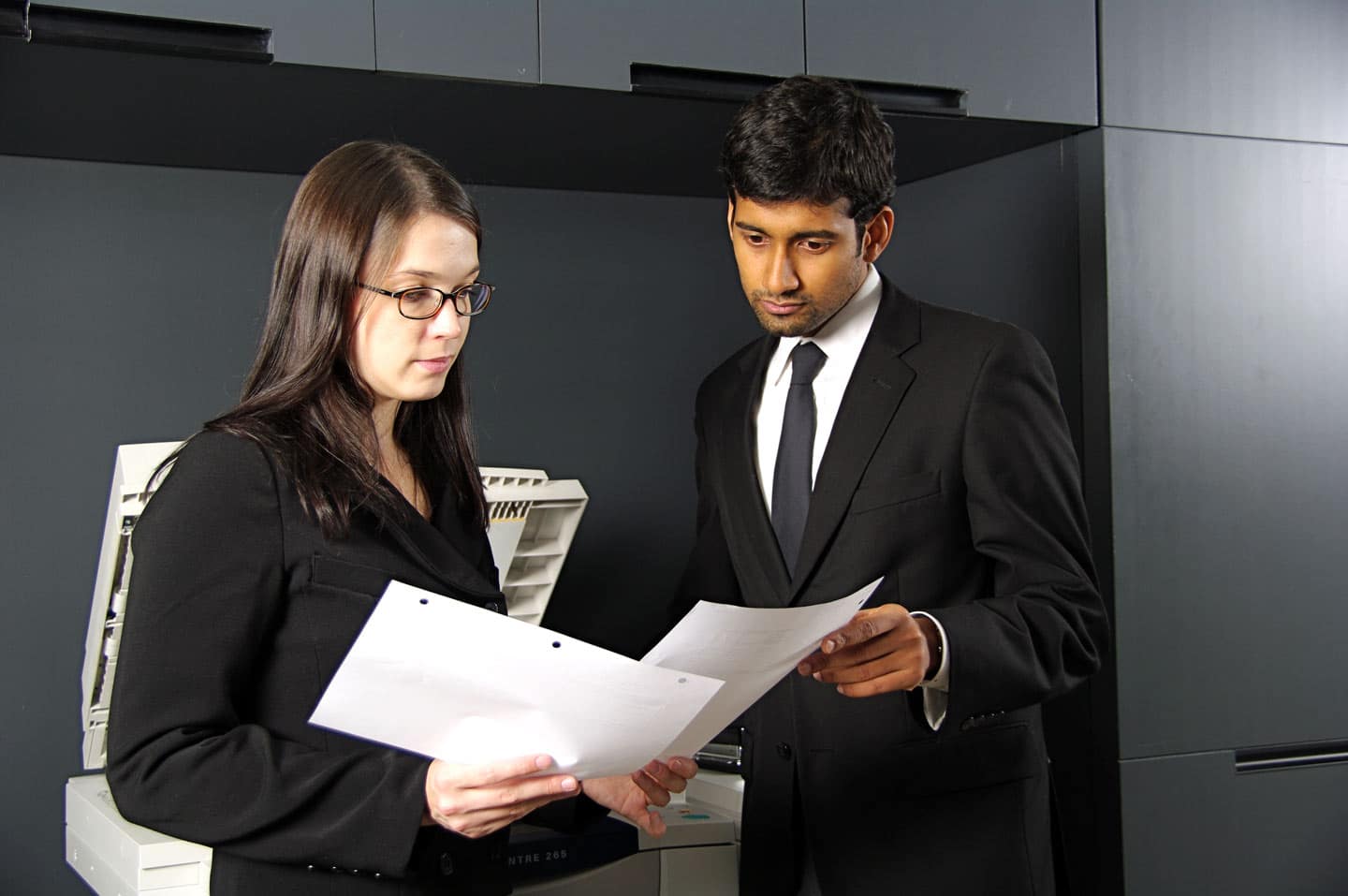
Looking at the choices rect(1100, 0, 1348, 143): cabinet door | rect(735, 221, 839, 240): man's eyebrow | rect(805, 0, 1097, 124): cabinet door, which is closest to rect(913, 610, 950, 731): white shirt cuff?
rect(735, 221, 839, 240): man's eyebrow

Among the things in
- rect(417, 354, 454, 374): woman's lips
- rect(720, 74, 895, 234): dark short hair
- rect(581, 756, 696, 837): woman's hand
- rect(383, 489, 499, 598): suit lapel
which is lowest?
rect(581, 756, 696, 837): woman's hand

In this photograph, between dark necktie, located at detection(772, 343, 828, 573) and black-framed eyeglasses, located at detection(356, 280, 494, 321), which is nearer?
black-framed eyeglasses, located at detection(356, 280, 494, 321)

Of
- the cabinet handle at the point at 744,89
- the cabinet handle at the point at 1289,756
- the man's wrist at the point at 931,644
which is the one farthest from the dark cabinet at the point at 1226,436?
the man's wrist at the point at 931,644

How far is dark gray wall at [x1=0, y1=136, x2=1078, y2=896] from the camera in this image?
2066 millimetres

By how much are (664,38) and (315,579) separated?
3.47 ft

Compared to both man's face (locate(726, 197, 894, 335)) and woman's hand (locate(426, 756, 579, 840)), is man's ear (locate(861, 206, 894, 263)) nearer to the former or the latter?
man's face (locate(726, 197, 894, 335))

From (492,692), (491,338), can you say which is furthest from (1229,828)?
(492,692)

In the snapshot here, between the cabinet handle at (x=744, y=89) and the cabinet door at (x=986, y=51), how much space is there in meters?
0.01

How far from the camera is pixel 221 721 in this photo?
3.49 feet

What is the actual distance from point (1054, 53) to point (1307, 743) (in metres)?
1.18

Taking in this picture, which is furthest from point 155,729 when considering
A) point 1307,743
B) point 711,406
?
point 1307,743

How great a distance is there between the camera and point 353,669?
3.17 ft

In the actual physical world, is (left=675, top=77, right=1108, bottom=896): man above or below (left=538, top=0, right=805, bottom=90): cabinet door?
below

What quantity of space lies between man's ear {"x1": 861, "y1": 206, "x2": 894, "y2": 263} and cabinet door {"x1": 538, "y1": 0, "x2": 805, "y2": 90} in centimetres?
43
